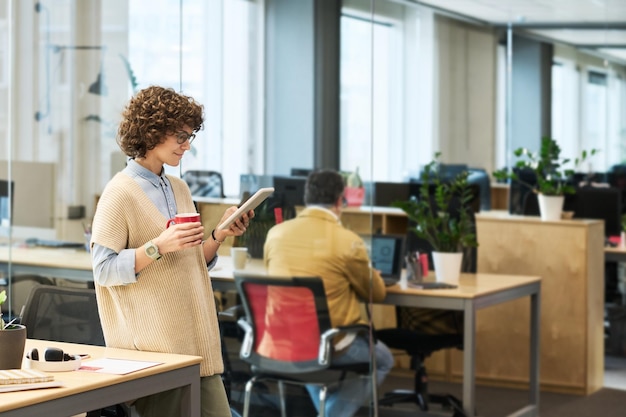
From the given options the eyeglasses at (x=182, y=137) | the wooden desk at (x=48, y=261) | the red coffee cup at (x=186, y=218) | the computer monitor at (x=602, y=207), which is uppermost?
the eyeglasses at (x=182, y=137)

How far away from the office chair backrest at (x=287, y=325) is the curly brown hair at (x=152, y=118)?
1820mm

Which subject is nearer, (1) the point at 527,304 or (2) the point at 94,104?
(2) the point at 94,104

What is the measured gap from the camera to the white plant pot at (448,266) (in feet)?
19.1

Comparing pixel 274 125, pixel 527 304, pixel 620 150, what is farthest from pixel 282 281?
pixel 620 150

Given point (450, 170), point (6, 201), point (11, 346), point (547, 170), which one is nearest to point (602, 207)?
point (547, 170)

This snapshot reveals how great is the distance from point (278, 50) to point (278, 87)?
0.56 feet

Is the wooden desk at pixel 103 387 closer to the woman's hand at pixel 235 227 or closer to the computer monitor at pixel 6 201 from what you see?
the woman's hand at pixel 235 227

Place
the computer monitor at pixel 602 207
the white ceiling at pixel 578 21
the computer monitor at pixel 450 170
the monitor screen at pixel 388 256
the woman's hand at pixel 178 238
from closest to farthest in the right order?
the woman's hand at pixel 178 238 < the monitor screen at pixel 388 256 < the computer monitor at pixel 602 207 < the white ceiling at pixel 578 21 < the computer monitor at pixel 450 170

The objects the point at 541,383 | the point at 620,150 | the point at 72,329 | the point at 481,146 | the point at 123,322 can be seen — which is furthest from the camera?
the point at 481,146

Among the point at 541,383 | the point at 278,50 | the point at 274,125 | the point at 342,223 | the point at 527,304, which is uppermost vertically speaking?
the point at 278,50

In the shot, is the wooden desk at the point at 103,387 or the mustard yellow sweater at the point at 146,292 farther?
the mustard yellow sweater at the point at 146,292

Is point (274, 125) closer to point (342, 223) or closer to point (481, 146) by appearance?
point (342, 223)

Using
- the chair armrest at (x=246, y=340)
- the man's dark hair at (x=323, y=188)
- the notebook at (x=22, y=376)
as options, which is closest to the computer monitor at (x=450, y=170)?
the man's dark hair at (x=323, y=188)

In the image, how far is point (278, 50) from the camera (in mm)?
5207
